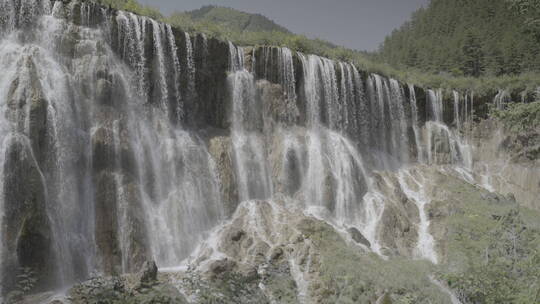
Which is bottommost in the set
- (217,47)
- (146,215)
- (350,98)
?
(146,215)

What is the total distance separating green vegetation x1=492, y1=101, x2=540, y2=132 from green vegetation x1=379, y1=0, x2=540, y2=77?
2816 centimetres

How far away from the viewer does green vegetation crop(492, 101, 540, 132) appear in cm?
866

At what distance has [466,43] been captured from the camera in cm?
4784

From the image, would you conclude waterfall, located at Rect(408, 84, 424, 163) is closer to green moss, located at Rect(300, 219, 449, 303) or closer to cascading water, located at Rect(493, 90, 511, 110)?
cascading water, located at Rect(493, 90, 511, 110)

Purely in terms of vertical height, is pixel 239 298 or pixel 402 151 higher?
pixel 402 151

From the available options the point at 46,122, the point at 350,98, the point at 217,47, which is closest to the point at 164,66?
the point at 217,47

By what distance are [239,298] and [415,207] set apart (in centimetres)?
1603

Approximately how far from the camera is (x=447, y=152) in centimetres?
3002

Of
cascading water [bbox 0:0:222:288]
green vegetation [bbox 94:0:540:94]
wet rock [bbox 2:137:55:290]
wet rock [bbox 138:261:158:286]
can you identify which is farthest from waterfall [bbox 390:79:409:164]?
wet rock [bbox 2:137:55:290]

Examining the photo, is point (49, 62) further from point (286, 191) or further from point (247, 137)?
point (286, 191)

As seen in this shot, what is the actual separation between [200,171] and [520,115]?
43.9 ft

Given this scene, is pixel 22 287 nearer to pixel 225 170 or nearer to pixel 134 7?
pixel 225 170

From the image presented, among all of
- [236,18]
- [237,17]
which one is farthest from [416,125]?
[237,17]

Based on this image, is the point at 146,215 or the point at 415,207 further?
the point at 415,207
